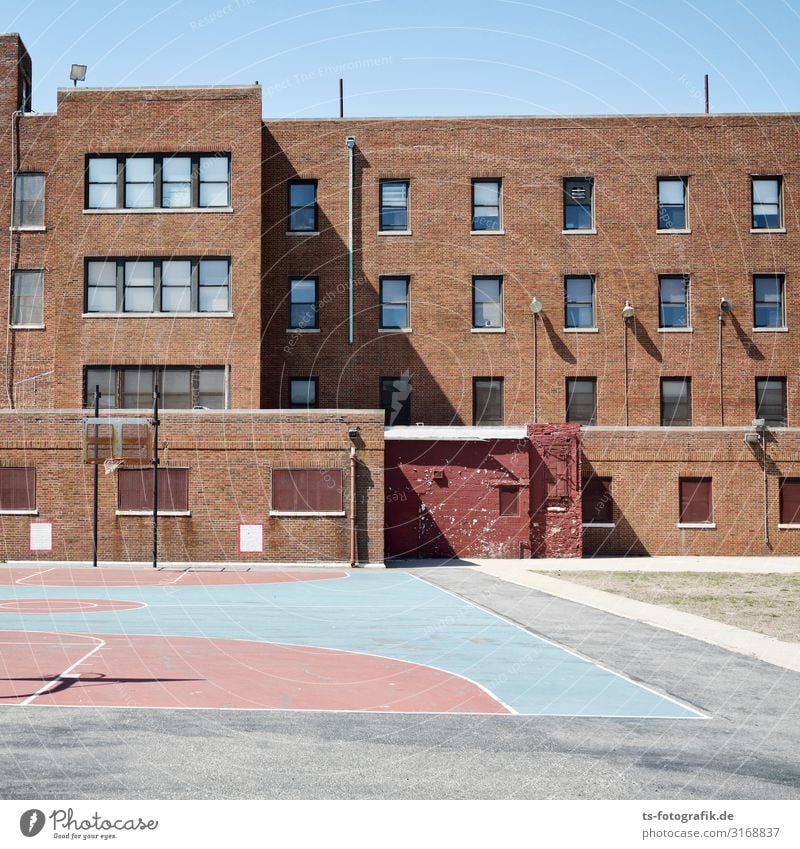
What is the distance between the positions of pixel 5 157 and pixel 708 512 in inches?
1268

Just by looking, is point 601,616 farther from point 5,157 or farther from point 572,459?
point 5,157

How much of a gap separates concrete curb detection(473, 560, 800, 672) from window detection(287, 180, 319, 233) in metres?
20.6

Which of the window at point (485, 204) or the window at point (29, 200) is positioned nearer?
the window at point (29, 200)

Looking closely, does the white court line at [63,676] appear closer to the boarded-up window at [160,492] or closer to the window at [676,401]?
the boarded-up window at [160,492]

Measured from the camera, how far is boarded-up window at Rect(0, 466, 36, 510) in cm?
3650

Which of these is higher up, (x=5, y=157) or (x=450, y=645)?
(x=5, y=157)

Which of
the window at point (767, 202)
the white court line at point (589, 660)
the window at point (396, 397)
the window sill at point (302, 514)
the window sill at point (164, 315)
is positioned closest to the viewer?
the white court line at point (589, 660)

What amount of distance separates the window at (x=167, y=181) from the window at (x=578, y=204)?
14912 millimetres

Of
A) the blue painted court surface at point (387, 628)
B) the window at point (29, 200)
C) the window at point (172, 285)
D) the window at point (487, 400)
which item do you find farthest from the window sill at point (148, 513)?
the window at point (487, 400)

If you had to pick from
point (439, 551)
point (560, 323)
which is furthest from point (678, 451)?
point (439, 551)

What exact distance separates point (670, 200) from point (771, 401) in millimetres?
9861

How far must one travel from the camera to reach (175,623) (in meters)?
20.4

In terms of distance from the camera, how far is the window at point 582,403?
45.6 meters

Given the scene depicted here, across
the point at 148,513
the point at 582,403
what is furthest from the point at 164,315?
the point at 582,403
